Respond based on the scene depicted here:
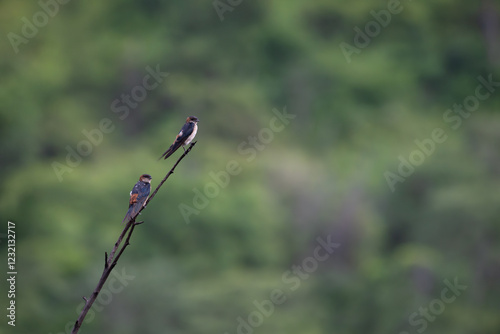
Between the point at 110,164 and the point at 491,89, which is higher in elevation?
the point at 491,89

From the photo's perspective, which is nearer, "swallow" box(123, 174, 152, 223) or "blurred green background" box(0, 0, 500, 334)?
"swallow" box(123, 174, 152, 223)

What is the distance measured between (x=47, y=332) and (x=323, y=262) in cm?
3155

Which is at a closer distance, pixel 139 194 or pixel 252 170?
pixel 139 194

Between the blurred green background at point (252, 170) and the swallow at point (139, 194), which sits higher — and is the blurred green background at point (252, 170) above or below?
above

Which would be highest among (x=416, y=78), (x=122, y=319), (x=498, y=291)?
(x=416, y=78)

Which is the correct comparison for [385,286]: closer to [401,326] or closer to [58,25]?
[401,326]

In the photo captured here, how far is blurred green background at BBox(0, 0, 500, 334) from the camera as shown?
4231cm

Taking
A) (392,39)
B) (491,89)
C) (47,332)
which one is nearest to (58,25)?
(392,39)

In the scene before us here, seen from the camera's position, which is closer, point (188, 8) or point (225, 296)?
point (225, 296)

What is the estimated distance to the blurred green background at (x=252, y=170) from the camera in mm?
42312

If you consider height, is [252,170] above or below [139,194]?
above

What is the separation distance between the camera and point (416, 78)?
11319 cm

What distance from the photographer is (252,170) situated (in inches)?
2739

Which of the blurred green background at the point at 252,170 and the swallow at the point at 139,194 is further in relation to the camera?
the blurred green background at the point at 252,170
